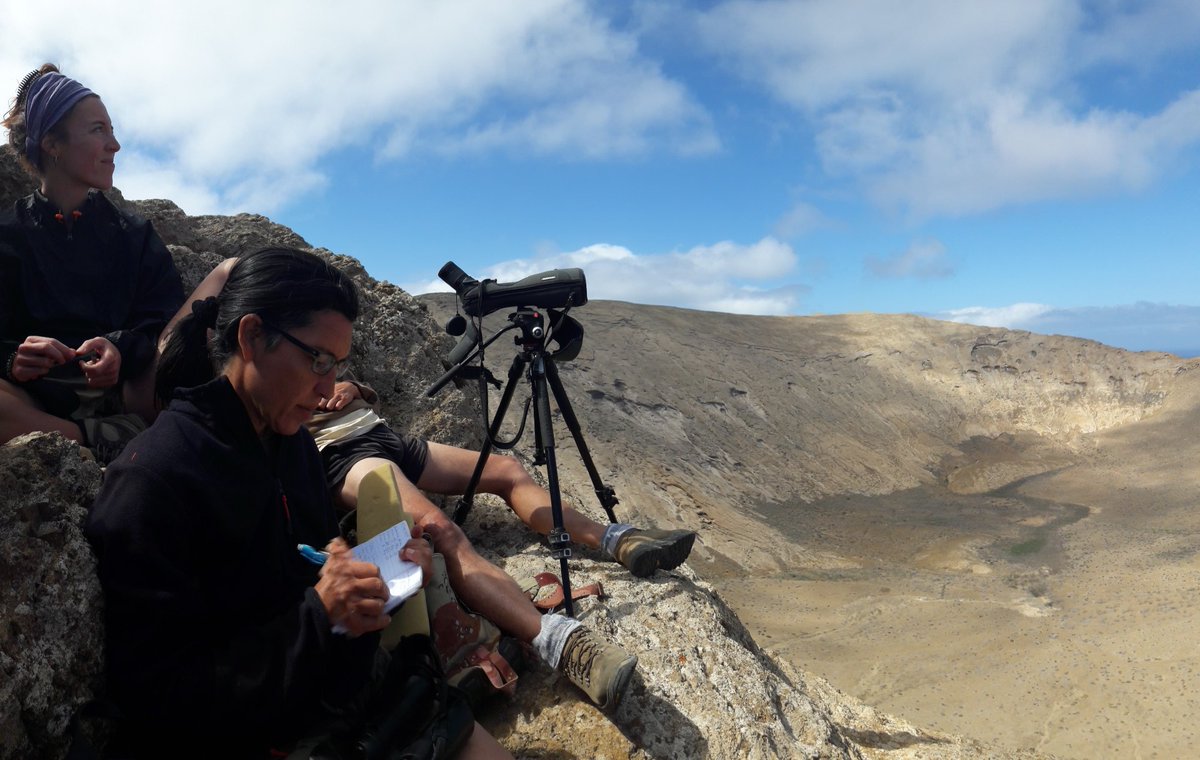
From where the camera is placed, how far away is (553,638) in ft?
9.09

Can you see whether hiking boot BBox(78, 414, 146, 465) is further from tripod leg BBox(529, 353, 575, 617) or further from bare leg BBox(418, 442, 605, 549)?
tripod leg BBox(529, 353, 575, 617)

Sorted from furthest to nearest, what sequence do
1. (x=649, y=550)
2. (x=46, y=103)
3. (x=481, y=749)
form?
(x=649, y=550) → (x=46, y=103) → (x=481, y=749)

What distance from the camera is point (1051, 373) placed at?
30.7 m

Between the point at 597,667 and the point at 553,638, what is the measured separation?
0.61ft

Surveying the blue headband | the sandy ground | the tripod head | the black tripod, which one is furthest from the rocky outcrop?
the sandy ground

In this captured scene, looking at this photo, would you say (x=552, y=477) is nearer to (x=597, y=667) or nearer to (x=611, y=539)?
(x=611, y=539)

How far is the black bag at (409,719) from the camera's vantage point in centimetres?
188

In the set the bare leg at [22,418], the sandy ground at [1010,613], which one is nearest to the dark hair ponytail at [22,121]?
the bare leg at [22,418]

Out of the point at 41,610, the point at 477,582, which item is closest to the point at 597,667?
the point at 477,582

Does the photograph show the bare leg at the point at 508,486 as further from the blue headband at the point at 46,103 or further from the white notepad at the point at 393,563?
the blue headband at the point at 46,103

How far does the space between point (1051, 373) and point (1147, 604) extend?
20626 millimetres

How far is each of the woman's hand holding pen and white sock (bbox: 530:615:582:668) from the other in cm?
103

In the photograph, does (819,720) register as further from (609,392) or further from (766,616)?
(609,392)

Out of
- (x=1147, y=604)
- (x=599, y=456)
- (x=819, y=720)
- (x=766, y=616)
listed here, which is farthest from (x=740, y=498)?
(x=819, y=720)
